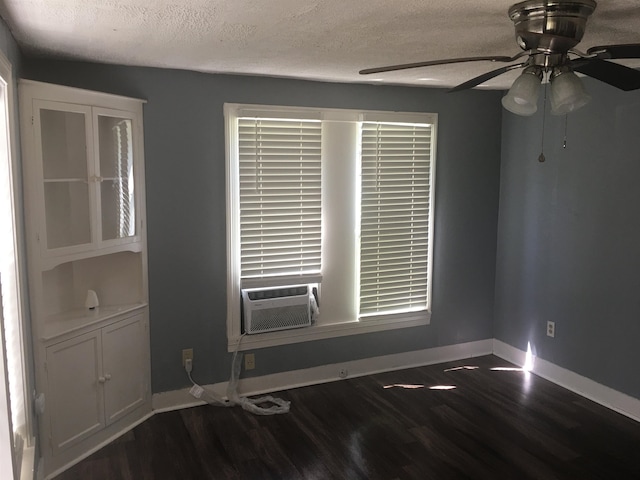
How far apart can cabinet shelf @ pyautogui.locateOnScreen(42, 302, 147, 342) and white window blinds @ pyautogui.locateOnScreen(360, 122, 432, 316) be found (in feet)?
5.76

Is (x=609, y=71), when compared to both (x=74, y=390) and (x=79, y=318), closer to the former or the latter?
(x=79, y=318)

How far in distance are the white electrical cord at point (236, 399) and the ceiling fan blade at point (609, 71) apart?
2778 millimetres

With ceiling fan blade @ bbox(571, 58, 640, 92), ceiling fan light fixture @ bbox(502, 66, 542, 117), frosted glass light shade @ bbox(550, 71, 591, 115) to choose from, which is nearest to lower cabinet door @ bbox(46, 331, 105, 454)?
ceiling fan light fixture @ bbox(502, 66, 542, 117)

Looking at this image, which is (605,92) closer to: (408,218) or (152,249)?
(408,218)

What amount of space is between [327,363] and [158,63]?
2474mm

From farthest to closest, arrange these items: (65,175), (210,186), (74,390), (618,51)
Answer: (210,186) → (74,390) → (65,175) → (618,51)

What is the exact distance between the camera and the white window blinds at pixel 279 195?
3.84 m

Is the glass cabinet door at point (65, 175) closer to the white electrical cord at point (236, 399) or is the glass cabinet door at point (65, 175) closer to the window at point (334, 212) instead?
the window at point (334, 212)

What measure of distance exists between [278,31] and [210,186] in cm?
150

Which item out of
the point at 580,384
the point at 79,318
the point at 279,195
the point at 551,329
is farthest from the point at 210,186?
the point at 580,384

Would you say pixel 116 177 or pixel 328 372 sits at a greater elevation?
pixel 116 177

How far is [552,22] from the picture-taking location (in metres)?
1.97

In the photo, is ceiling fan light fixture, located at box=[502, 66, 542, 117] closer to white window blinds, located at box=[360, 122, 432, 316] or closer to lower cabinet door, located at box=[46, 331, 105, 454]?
white window blinds, located at box=[360, 122, 432, 316]

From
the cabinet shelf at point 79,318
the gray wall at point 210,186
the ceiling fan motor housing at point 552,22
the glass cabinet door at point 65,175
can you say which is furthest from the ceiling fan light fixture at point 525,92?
the cabinet shelf at point 79,318
